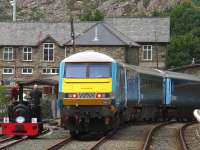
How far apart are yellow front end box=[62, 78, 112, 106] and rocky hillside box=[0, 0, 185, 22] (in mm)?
149417

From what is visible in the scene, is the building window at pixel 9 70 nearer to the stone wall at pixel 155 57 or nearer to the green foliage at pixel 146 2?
the stone wall at pixel 155 57

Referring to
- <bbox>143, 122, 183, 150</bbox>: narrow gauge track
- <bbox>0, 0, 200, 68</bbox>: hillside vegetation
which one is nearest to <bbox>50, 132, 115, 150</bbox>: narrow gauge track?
<bbox>143, 122, 183, 150</bbox>: narrow gauge track

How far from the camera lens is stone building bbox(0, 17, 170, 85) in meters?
79.2

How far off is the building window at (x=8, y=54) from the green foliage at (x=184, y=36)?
36.8 metres

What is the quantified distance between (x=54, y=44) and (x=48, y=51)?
152cm

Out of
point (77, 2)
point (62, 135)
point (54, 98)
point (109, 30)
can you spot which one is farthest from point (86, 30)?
point (77, 2)

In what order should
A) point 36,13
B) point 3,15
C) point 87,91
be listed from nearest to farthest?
point 87,91 → point 36,13 → point 3,15

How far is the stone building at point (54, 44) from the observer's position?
79.2 metres

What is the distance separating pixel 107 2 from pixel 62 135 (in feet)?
520

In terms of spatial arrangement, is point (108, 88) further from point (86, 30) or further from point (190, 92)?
point (86, 30)

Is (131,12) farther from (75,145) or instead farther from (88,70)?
(75,145)

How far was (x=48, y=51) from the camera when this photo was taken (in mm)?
83562

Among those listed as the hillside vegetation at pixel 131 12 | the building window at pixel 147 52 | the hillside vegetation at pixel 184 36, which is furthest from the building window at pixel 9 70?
the hillside vegetation at pixel 131 12

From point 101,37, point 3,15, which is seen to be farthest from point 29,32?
point 3,15
